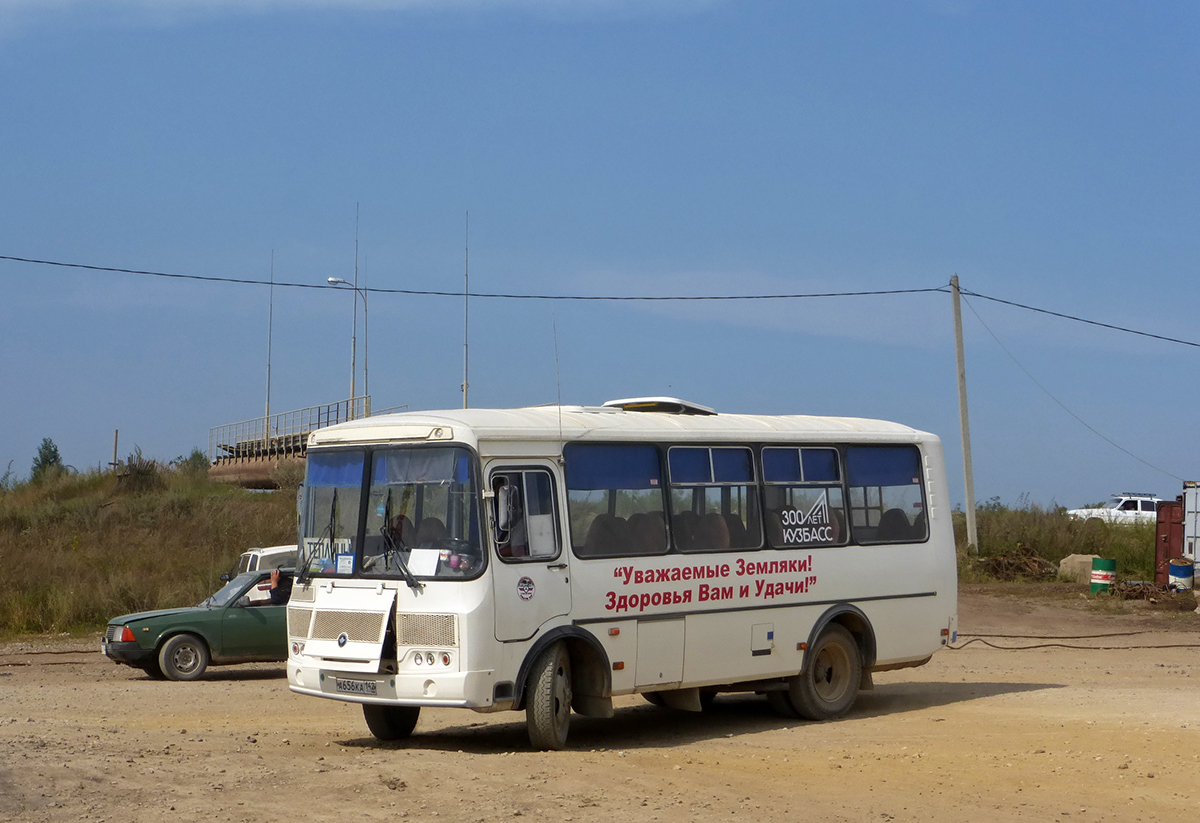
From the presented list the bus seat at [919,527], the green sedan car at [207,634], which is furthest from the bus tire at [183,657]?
the bus seat at [919,527]

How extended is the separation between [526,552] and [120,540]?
23.8 meters

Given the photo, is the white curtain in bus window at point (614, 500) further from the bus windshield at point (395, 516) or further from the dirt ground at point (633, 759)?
the dirt ground at point (633, 759)

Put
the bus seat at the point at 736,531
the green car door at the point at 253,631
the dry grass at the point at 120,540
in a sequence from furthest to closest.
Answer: the dry grass at the point at 120,540 < the green car door at the point at 253,631 < the bus seat at the point at 736,531

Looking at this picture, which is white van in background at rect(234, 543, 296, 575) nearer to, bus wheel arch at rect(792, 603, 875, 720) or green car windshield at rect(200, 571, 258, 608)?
green car windshield at rect(200, 571, 258, 608)

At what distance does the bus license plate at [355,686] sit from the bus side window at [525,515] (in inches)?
60.2

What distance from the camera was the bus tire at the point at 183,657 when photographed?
17.8m

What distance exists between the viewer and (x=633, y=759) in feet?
33.6

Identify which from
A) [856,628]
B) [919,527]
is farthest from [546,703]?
[919,527]

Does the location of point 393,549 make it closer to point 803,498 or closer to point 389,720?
point 389,720

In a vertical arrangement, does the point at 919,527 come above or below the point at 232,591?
above

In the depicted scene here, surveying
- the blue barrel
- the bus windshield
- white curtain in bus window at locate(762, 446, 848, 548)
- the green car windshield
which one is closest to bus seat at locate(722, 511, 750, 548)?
white curtain in bus window at locate(762, 446, 848, 548)

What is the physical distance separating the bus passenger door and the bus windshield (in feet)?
0.74

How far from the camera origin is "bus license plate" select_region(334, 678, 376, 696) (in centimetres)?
1050

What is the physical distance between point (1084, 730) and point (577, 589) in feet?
15.5
